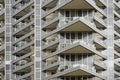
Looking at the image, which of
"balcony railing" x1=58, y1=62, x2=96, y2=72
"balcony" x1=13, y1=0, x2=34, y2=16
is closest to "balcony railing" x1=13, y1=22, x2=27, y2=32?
"balcony" x1=13, y1=0, x2=34, y2=16

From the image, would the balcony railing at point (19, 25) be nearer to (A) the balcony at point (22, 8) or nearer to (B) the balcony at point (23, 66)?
(A) the balcony at point (22, 8)

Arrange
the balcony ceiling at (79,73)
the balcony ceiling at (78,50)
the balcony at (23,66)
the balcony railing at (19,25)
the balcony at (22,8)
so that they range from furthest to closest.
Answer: the balcony railing at (19,25), the balcony at (22,8), the balcony at (23,66), the balcony ceiling at (79,73), the balcony ceiling at (78,50)

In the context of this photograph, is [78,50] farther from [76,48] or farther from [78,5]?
[78,5]

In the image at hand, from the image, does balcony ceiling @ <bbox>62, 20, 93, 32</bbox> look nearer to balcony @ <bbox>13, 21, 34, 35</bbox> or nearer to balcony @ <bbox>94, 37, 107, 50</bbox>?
balcony @ <bbox>94, 37, 107, 50</bbox>

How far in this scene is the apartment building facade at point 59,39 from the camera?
70.6 metres

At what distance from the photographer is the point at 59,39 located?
7150 cm

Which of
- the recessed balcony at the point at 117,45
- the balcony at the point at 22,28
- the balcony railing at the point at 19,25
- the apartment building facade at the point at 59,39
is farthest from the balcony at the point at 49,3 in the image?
the recessed balcony at the point at 117,45

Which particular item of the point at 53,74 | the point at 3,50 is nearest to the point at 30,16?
the point at 3,50

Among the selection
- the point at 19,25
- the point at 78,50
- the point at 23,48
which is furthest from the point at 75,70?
the point at 19,25

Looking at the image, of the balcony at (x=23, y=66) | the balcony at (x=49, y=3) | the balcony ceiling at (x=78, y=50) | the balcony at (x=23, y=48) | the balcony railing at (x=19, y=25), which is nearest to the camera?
the balcony ceiling at (x=78, y=50)

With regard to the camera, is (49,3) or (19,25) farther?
(19,25)

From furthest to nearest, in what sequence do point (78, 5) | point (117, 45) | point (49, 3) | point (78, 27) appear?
1. point (117, 45)
2. point (49, 3)
3. point (78, 5)
4. point (78, 27)

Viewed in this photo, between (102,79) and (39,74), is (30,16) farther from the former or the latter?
(102,79)

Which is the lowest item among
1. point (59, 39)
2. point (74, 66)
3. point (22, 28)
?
point (74, 66)
